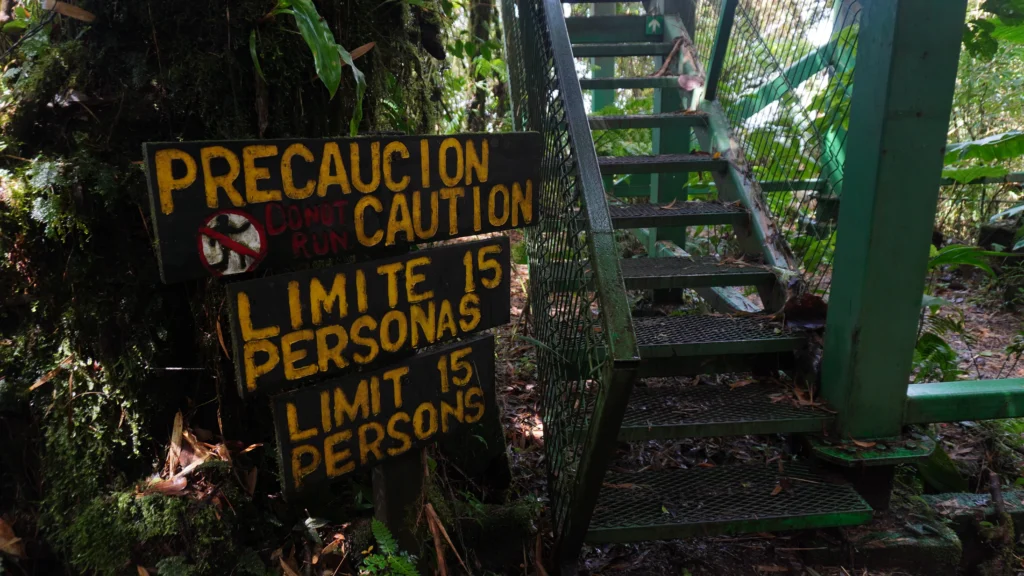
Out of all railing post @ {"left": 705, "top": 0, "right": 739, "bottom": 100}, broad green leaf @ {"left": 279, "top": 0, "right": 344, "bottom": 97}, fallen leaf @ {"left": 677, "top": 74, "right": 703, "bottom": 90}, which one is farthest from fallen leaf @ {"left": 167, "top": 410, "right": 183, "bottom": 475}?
fallen leaf @ {"left": 677, "top": 74, "right": 703, "bottom": 90}

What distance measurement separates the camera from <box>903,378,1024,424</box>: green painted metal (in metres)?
2.36

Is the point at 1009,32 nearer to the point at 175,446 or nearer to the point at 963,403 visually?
the point at 963,403

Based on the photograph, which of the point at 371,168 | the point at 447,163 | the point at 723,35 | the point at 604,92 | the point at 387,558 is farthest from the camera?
the point at 604,92

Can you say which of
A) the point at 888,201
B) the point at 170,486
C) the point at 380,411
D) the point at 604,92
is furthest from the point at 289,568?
the point at 604,92

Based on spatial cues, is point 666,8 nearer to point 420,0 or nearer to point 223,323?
point 420,0

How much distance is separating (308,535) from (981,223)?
6.67 meters

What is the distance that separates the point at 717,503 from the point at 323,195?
1804 mm

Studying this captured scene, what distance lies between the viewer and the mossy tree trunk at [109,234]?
1.71 meters

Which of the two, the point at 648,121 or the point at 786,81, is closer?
the point at 786,81

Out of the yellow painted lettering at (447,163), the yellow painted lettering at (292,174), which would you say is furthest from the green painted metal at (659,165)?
the yellow painted lettering at (292,174)

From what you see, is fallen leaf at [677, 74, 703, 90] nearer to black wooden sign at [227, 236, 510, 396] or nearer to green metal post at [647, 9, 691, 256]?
green metal post at [647, 9, 691, 256]

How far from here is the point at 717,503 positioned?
2.29 meters

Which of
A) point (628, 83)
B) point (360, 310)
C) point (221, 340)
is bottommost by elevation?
point (221, 340)

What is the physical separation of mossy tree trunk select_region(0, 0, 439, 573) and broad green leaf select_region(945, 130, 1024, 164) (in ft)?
9.17
